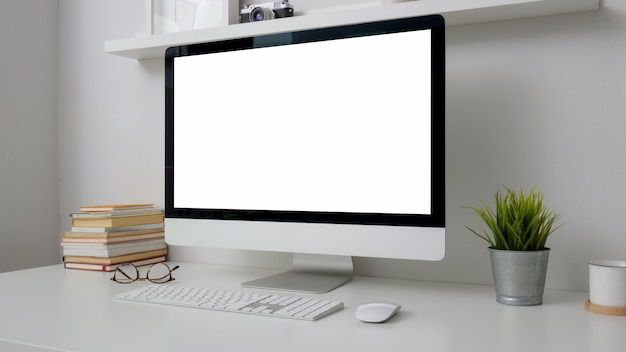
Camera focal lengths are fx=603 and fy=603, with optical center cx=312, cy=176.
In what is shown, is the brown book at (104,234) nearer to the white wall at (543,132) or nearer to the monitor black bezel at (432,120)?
the monitor black bezel at (432,120)

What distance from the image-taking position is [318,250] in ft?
4.17

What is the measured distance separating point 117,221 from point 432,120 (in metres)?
0.91

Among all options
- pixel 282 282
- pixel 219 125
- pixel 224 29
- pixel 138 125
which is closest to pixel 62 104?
pixel 138 125

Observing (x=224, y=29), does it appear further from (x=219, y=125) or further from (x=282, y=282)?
(x=282, y=282)

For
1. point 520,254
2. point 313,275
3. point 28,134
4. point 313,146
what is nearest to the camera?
point 520,254

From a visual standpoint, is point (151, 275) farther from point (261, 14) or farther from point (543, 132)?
point (543, 132)

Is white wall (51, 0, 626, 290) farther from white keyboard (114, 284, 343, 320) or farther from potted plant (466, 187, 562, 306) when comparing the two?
white keyboard (114, 284, 343, 320)

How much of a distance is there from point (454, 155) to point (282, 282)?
1.64ft

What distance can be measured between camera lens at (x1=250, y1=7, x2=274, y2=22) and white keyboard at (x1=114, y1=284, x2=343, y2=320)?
2.36 ft

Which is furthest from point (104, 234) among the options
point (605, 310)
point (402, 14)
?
point (605, 310)

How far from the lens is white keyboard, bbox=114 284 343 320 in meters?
1.06

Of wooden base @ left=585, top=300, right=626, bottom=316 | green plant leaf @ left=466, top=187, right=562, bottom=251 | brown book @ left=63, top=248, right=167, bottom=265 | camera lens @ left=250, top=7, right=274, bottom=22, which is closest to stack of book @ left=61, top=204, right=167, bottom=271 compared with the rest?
brown book @ left=63, top=248, right=167, bottom=265

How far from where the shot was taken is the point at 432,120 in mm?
1164

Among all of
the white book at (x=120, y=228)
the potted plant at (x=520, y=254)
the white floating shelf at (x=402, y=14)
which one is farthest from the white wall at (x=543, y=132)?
the white book at (x=120, y=228)
